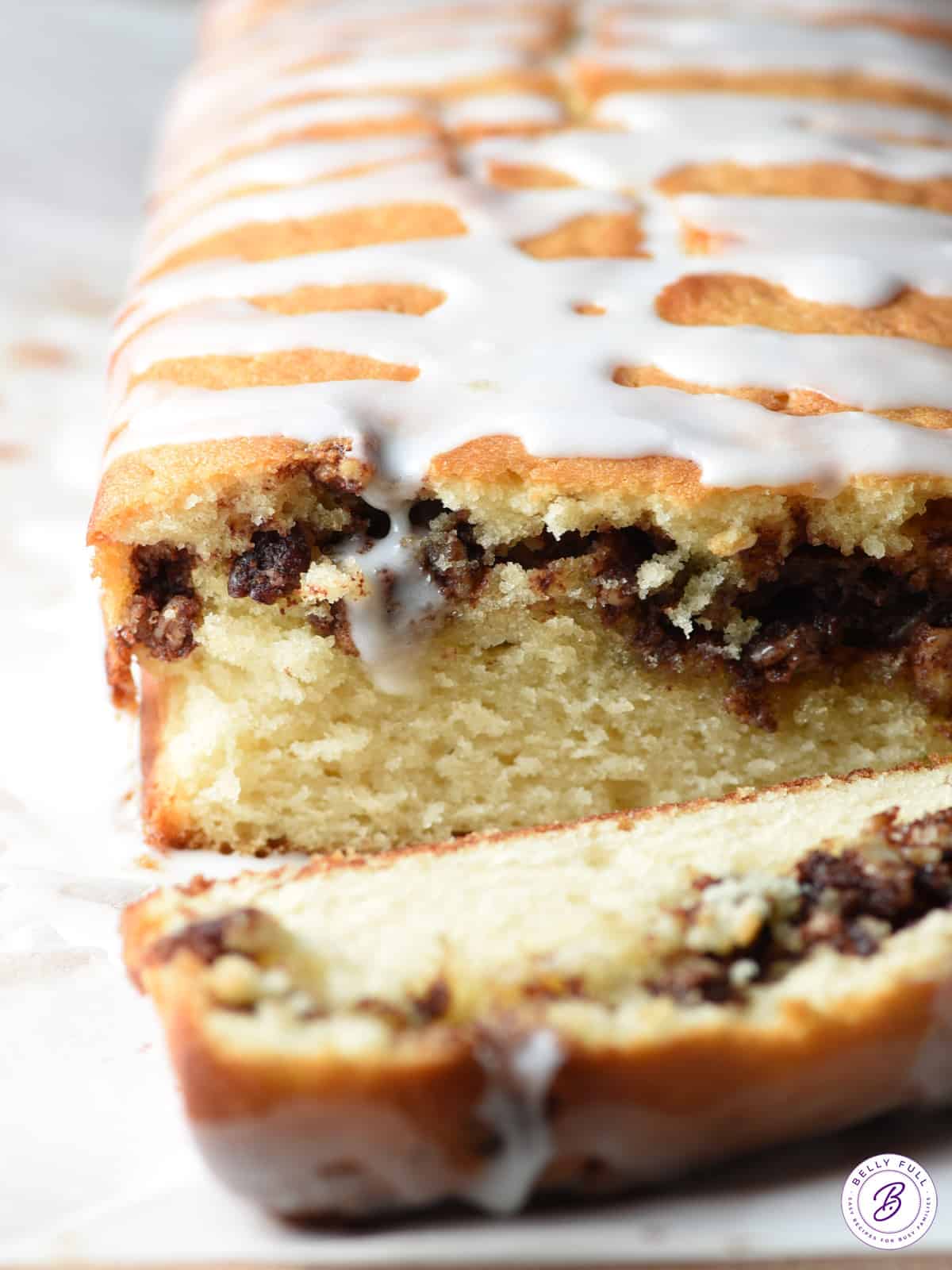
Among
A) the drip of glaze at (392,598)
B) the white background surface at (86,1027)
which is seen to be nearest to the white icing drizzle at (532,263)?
the drip of glaze at (392,598)

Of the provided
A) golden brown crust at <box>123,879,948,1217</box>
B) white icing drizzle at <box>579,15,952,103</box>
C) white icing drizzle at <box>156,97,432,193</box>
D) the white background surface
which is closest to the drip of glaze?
the white background surface

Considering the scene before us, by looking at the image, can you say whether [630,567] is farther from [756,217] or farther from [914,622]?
[756,217]

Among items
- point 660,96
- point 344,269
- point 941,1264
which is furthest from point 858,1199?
point 660,96

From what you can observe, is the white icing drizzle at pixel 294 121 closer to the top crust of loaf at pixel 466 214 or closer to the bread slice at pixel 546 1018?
the top crust of loaf at pixel 466 214

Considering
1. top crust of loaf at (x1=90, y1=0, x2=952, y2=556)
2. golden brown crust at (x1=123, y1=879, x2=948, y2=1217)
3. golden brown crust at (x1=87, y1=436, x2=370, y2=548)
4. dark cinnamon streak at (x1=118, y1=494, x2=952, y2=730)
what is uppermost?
top crust of loaf at (x1=90, y1=0, x2=952, y2=556)

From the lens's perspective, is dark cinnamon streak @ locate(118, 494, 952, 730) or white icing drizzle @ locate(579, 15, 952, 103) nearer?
dark cinnamon streak @ locate(118, 494, 952, 730)

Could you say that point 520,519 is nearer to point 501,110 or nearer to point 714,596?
point 714,596

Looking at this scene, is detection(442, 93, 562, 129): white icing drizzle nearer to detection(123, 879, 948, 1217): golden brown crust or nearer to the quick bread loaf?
the quick bread loaf
